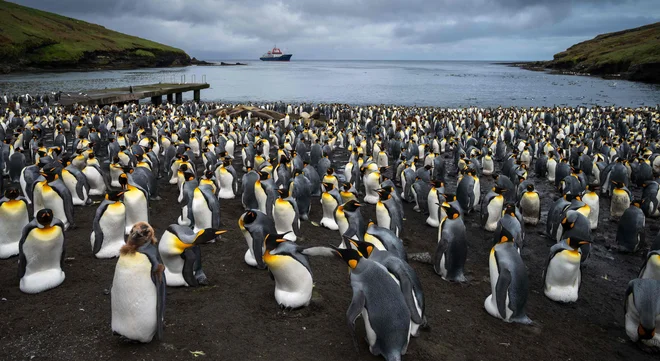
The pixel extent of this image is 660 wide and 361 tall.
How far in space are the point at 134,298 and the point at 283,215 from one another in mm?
3345

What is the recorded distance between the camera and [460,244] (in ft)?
19.9

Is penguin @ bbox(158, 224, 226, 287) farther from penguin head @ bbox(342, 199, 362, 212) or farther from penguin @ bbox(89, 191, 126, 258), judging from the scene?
penguin head @ bbox(342, 199, 362, 212)

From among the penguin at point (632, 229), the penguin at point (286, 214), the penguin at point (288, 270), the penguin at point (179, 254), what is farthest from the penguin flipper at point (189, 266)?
the penguin at point (632, 229)

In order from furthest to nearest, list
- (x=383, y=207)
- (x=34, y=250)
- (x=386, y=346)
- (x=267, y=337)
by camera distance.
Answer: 1. (x=383, y=207)
2. (x=34, y=250)
3. (x=267, y=337)
4. (x=386, y=346)

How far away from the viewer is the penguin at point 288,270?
180 inches

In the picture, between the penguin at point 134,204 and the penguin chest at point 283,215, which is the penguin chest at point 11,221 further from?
the penguin chest at point 283,215

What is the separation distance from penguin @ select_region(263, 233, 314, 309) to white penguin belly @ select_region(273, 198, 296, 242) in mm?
2074

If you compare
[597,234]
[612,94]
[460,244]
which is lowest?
[597,234]

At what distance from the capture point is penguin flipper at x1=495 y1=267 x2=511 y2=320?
5.03 meters

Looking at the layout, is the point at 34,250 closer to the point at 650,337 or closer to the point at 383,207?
the point at 383,207

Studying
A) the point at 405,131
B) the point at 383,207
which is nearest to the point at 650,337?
the point at 383,207

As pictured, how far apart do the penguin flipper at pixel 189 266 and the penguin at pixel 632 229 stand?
7.06 metres

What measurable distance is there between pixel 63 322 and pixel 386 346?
3097mm

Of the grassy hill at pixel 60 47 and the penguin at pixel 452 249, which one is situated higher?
the grassy hill at pixel 60 47
